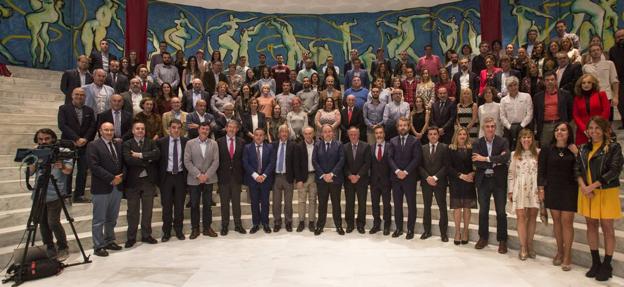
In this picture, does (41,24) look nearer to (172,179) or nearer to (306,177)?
(172,179)

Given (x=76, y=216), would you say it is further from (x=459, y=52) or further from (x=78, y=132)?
(x=459, y=52)

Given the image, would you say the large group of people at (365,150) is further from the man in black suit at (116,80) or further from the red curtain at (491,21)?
the red curtain at (491,21)

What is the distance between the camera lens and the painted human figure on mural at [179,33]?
45.2 ft

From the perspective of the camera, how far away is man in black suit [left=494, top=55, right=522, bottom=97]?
263 inches

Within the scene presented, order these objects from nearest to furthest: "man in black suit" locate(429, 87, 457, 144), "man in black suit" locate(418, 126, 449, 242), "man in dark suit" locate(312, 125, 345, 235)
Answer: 1. "man in black suit" locate(418, 126, 449, 242)
2. "man in dark suit" locate(312, 125, 345, 235)
3. "man in black suit" locate(429, 87, 457, 144)

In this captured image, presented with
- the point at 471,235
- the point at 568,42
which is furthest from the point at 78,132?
the point at 568,42

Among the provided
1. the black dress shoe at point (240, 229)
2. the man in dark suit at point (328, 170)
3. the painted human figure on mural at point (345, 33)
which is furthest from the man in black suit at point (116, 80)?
the painted human figure on mural at point (345, 33)

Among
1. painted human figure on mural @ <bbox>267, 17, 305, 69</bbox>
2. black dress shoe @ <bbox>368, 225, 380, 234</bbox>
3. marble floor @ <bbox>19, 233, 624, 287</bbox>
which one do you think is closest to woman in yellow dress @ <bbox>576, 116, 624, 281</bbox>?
marble floor @ <bbox>19, 233, 624, 287</bbox>

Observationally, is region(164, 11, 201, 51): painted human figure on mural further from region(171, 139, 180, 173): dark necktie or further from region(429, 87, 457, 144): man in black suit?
region(429, 87, 457, 144): man in black suit

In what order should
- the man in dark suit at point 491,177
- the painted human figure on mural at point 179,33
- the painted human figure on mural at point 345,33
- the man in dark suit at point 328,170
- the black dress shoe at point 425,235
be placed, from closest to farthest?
the man in dark suit at point 491,177 < the black dress shoe at point 425,235 < the man in dark suit at point 328,170 < the painted human figure on mural at point 179,33 < the painted human figure on mural at point 345,33

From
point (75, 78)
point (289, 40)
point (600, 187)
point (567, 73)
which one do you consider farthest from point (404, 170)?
point (289, 40)

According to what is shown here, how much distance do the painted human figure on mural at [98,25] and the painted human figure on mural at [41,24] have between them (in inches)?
29.7

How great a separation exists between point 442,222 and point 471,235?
0.39 m

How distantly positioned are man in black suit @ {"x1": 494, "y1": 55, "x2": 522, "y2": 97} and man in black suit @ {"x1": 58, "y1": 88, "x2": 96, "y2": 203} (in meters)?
5.91
